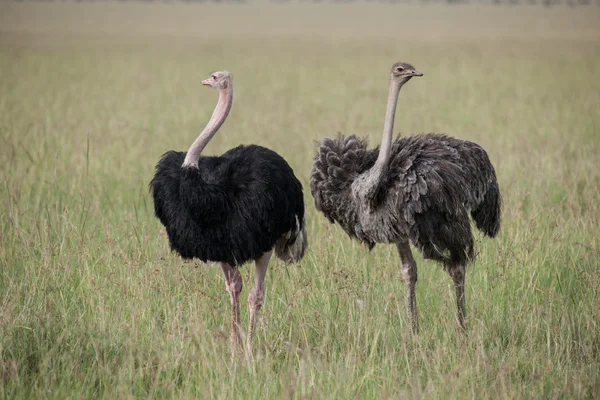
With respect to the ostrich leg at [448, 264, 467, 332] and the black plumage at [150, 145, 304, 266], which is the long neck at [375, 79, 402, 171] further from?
the ostrich leg at [448, 264, 467, 332]

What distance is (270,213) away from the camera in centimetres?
486

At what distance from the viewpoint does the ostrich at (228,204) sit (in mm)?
4688

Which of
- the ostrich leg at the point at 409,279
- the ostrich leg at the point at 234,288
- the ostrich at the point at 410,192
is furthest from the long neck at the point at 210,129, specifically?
the ostrich leg at the point at 409,279

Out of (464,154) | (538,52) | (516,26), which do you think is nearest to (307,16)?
(516,26)

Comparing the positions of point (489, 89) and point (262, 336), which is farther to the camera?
point (489, 89)

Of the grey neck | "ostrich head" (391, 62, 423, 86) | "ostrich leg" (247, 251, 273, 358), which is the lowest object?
"ostrich leg" (247, 251, 273, 358)

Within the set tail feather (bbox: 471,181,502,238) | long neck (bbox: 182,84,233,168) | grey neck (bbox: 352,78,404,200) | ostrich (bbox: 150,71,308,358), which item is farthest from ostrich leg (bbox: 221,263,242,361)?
tail feather (bbox: 471,181,502,238)

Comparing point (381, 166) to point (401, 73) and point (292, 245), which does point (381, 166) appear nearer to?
point (401, 73)

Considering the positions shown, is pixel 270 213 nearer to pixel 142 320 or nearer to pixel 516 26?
pixel 142 320

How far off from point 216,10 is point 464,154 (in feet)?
257

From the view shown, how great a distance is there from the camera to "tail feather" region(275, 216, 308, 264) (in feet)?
17.4

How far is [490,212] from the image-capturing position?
5.52 meters

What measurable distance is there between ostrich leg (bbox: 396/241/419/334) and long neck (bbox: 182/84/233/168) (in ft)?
4.65

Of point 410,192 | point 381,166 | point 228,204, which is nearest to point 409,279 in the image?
point 410,192
